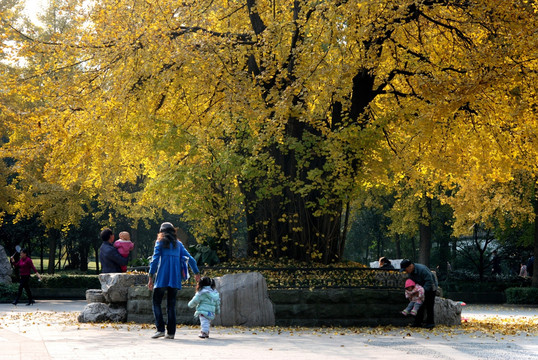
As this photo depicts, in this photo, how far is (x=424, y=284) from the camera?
48.4 ft

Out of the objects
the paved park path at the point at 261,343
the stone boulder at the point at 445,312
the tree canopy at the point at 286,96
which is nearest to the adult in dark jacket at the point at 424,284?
the paved park path at the point at 261,343

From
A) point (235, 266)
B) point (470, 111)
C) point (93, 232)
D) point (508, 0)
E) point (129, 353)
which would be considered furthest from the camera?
point (93, 232)

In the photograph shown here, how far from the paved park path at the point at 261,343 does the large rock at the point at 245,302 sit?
0.41 meters

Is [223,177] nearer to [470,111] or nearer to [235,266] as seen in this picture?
[235,266]

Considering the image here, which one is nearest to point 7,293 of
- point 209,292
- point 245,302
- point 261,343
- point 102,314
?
point 102,314

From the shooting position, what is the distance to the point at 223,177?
54.0ft

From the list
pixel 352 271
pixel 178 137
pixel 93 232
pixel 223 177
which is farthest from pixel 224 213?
pixel 93 232

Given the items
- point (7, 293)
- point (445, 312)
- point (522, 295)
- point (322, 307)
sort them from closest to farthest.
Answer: point (322, 307) < point (445, 312) < point (7, 293) < point (522, 295)

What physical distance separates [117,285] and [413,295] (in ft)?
19.5

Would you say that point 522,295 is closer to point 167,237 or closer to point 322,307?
point 322,307

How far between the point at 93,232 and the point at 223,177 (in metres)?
28.8

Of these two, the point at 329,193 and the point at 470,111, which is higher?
the point at 470,111

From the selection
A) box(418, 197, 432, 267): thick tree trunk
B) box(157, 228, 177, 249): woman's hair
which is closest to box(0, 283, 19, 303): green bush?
box(157, 228, 177, 249): woman's hair

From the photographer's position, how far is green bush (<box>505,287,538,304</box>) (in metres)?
29.1
